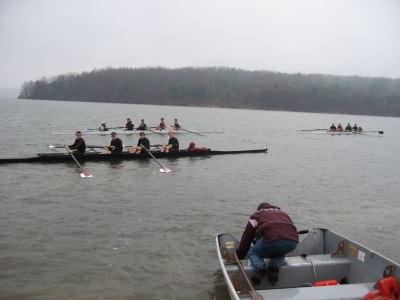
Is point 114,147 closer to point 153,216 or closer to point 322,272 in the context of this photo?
point 153,216

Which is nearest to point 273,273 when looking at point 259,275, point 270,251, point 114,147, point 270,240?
point 259,275

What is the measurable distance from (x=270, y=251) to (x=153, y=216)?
589 cm

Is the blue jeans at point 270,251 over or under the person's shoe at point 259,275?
over

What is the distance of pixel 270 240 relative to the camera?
6.52m

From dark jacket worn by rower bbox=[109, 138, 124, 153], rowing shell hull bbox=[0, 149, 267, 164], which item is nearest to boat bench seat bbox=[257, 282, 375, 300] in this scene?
rowing shell hull bbox=[0, 149, 267, 164]

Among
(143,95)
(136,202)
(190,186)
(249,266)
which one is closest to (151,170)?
(190,186)

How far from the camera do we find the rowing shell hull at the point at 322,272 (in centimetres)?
598

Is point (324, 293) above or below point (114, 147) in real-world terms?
below

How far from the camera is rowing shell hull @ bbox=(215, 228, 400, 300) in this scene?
19.6ft

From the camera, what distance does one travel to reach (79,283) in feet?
24.6

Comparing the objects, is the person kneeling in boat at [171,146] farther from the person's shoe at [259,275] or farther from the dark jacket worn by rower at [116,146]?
the person's shoe at [259,275]

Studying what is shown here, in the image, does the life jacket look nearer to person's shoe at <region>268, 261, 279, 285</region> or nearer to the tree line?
person's shoe at <region>268, 261, 279, 285</region>

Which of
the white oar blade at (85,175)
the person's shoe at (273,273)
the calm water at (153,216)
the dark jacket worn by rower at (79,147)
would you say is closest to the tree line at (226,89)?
the calm water at (153,216)

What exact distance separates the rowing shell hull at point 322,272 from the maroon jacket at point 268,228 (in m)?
0.42
